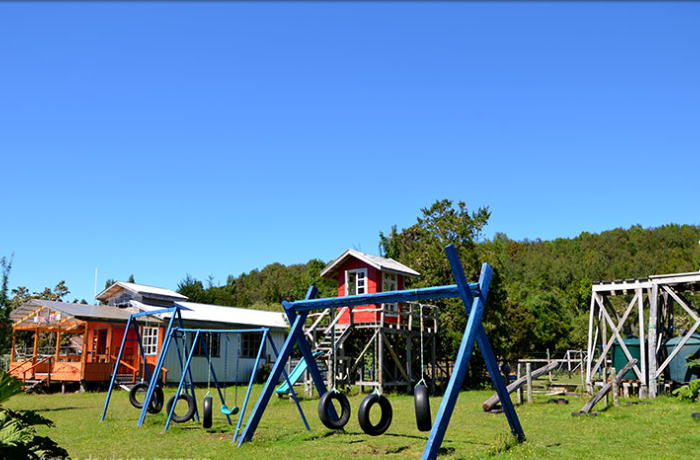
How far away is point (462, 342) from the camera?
9.03 m

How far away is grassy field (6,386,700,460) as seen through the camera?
32.9 feet

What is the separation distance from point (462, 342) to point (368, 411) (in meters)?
1.97

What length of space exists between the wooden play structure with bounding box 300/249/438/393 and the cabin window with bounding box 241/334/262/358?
25.5ft

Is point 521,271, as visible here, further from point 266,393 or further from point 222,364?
point 266,393

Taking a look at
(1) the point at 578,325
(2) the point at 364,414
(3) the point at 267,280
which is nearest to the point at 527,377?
(2) the point at 364,414

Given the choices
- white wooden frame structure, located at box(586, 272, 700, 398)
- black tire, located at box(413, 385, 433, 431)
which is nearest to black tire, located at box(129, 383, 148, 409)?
black tire, located at box(413, 385, 433, 431)

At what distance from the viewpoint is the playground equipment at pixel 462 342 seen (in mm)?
8367

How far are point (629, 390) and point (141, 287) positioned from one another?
25.6 m

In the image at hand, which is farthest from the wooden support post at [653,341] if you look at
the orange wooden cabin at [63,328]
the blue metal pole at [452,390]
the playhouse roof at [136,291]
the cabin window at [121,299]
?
the cabin window at [121,299]

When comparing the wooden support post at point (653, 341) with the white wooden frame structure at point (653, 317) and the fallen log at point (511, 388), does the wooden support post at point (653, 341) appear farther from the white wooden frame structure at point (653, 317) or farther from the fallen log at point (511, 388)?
the fallen log at point (511, 388)

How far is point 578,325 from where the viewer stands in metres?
42.6

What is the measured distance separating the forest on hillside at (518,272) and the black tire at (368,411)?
5779 mm

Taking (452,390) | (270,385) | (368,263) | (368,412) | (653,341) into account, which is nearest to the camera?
(452,390)

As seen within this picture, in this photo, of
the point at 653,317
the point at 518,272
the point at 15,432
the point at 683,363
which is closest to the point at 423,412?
the point at 15,432
